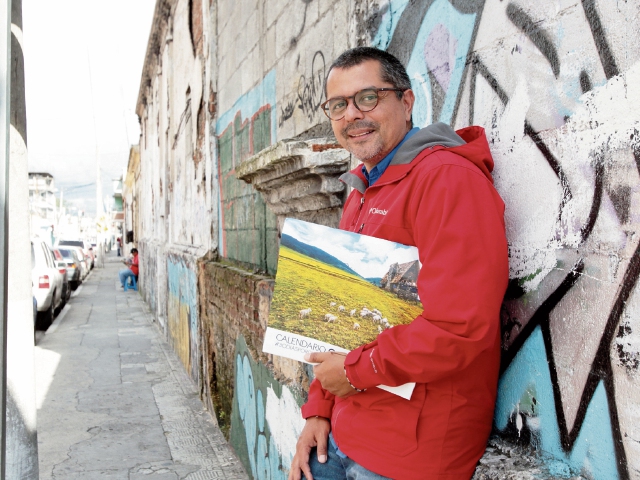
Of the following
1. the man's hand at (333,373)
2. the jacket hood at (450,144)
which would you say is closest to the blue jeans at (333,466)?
the man's hand at (333,373)

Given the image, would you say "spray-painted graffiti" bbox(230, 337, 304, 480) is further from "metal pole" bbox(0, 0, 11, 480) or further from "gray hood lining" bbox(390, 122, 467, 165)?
"gray hood lining" bbox(390, 122, 467, 165)

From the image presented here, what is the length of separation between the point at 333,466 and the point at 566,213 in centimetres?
102

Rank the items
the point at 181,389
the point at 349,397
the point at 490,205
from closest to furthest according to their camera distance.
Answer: the point at 490,205, the point at 349,397, the point at 181,389

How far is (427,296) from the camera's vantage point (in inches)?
54.0

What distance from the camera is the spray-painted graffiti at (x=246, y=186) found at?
4.47 m

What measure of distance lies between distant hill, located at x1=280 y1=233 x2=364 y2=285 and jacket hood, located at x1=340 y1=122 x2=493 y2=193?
12.2 inches

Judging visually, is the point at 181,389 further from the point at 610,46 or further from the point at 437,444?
the point at 610,46

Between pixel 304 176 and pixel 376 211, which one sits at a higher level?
pixel 304 176

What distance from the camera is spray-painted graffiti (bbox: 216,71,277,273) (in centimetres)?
447

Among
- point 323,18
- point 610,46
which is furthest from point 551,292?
point 323,18

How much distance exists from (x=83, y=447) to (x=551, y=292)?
4.92 m

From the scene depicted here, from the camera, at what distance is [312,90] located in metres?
3.58

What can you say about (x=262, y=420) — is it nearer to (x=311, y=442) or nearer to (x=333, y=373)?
(x=311, y=442)

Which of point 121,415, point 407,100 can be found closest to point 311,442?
point 407,100
